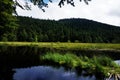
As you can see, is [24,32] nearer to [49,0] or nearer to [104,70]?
[104,70]

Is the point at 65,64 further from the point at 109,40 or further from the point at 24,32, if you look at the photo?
the point at 109,40

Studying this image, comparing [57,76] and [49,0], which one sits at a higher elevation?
[49,0]

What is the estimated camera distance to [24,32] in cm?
→ 13938

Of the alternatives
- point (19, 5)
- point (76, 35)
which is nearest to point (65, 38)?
point (76, 35)

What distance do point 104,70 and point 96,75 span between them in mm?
780

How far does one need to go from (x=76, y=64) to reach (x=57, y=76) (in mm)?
6746

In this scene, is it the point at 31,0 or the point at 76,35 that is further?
the point at 76,35

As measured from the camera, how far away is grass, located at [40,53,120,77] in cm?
2404

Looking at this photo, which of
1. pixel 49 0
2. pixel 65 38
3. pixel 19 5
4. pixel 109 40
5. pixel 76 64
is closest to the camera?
pixel 49 0

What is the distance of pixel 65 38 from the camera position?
539ft

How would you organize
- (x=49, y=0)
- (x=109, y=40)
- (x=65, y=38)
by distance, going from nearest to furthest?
(x=49, y=0), (x=65, y=38), (x=109, y=40)

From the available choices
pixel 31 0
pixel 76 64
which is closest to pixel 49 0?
pixel 31 0

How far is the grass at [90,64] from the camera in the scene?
24.0 m

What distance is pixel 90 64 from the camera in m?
26.9
